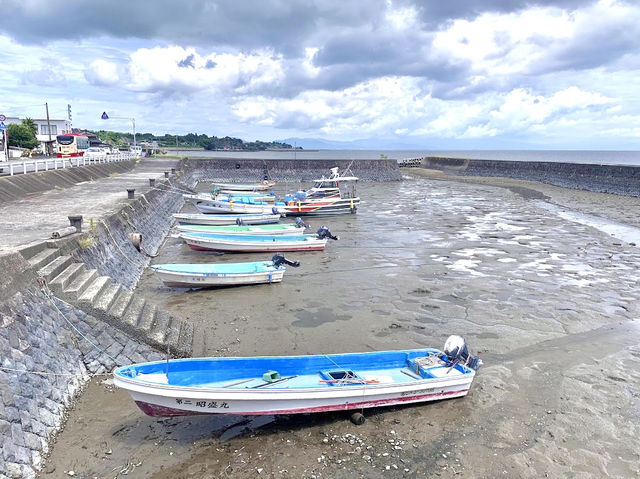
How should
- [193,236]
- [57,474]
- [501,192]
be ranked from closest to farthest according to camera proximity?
[57,474], [193,236], [501,192]

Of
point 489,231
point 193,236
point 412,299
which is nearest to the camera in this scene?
point 412,299

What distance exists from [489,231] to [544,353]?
1697 cm

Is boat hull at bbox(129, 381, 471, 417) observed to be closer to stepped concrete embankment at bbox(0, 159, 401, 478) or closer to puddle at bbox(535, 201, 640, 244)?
stepped concrete embankment at bbox(0, 159, 401, 478)

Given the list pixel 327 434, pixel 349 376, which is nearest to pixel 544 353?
pixel 349 376

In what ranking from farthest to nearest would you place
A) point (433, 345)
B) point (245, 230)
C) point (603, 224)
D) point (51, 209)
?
point (603, 224) → point (245, 230) → point (51, 209) → point (433, 345)

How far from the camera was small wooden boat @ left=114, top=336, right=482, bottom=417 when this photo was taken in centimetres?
→ 748

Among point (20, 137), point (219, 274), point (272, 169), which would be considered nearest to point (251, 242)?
point (219, 274)

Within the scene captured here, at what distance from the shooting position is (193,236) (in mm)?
20625

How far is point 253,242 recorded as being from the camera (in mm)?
21125

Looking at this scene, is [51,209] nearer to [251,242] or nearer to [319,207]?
[251,242]

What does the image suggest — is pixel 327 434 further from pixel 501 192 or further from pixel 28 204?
pixel 501 192

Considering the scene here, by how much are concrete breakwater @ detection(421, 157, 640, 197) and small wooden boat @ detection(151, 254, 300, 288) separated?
1617 inches

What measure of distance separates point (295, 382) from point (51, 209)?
14242 mm

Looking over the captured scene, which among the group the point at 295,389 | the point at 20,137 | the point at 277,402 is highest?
the point at 20,137
